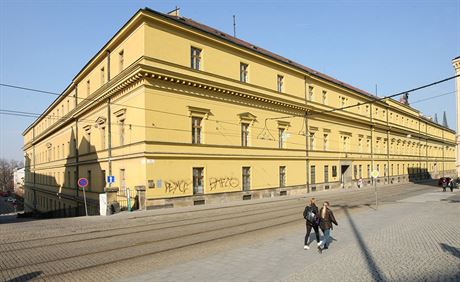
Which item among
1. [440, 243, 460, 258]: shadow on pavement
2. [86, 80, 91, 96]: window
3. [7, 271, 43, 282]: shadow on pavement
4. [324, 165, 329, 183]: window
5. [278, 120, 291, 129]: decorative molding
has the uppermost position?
[86, 80, 91, 96]: window

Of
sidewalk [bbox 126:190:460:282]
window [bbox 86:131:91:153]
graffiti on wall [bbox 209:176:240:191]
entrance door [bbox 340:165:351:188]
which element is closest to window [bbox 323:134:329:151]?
entrance door [bbox 340:165:351:188]

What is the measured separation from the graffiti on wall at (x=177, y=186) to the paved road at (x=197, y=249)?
6203mm

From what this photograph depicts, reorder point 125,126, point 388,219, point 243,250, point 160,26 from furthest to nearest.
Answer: point 125,126, point 160,26, point 388,219, point 243,250

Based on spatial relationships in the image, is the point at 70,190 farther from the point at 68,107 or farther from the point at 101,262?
the point at 101,262

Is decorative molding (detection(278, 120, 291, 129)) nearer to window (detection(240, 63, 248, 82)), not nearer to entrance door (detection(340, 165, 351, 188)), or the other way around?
window (detection(240, 63, 248, 82))

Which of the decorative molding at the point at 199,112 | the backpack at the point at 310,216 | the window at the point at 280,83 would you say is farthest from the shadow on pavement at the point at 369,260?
the window at the point at 280,83

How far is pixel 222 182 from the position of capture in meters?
27.5

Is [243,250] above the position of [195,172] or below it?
below

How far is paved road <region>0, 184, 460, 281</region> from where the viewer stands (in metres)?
8.34

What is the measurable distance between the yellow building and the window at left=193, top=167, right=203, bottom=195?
75mm

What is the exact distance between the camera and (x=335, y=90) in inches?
1752

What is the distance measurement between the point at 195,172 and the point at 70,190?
2091cm

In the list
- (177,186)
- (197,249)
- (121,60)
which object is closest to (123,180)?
(177,186)

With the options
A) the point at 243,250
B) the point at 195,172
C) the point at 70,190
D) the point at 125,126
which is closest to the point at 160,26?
the point at 125,126
